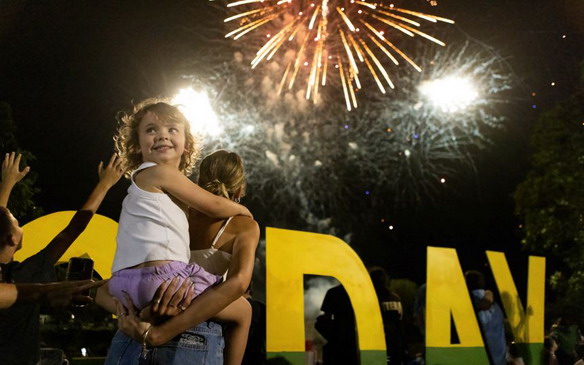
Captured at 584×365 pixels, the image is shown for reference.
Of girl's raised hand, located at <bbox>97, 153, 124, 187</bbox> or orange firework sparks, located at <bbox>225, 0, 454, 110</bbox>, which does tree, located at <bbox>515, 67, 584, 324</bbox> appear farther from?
girl's raised hand, located at <bbox>97, 153, 124, 187</bbox>

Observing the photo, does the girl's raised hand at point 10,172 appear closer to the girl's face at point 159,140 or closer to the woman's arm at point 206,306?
the girl's face at point 159,140

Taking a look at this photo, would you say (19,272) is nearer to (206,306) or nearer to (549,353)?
(206,306)

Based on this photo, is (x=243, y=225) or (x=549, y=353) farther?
(x=549, y=353)

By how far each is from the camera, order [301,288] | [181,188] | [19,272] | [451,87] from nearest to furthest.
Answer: [181,188]
[19,272]
[301,288]
[451,87]

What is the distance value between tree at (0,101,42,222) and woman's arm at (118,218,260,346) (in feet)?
43.9

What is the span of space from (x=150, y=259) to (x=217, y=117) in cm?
1727

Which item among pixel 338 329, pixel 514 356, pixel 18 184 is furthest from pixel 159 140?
pixel 18 184

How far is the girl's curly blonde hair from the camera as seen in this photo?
305 cm

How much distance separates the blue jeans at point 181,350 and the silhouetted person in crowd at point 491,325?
7.00 metres

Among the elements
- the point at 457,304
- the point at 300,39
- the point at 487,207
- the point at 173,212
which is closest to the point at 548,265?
the point at 487,207

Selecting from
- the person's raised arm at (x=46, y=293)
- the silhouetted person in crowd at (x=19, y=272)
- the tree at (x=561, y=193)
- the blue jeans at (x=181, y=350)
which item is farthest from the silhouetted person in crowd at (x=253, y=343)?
the tree at (x=561, y=193)

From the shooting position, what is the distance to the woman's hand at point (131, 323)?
2592mm

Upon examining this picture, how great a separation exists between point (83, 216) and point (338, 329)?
3928 mm

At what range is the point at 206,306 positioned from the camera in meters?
2.71
